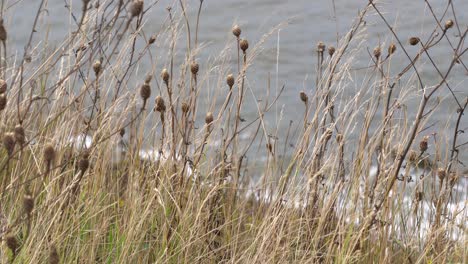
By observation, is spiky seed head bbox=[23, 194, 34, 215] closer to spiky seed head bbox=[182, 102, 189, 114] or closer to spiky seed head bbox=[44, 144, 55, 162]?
spiky seed head bbox=[44, 144, 55, 162]

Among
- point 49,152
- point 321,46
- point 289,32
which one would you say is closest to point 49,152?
point 49,152

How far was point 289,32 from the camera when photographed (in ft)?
27.3

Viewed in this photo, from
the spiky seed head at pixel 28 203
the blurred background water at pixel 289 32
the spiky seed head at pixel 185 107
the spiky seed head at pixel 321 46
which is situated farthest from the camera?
the blurred background water at pixel 289 32

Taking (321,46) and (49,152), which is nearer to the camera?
(49,152)

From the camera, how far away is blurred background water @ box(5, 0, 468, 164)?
7.08 meters

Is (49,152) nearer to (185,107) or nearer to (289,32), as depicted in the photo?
(185,107)

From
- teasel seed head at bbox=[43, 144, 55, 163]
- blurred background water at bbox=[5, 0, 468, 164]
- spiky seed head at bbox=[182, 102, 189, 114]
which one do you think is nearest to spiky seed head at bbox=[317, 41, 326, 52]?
spiky seed head at bbox=[182, 102, 189, 114]

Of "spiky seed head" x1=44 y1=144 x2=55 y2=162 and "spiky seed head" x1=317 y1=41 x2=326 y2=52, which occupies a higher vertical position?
"spiky seed head" x1=44 y1=144 x2=55 y2=162

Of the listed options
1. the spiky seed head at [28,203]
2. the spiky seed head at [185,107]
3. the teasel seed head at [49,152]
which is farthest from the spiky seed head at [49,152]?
the spiky seed head at [185,107]

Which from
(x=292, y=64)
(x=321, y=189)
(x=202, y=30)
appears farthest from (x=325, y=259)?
(x=202, y=30)

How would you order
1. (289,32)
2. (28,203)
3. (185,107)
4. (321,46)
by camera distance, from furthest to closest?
1. (289,32)
2. (321,46)
3. (185,107)
4. (28,203)

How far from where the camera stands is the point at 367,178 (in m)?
3.54

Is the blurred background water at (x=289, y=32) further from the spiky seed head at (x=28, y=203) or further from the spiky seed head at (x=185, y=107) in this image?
the spiky seed head at (x=28, y=203)

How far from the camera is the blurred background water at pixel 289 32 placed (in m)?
7.08
